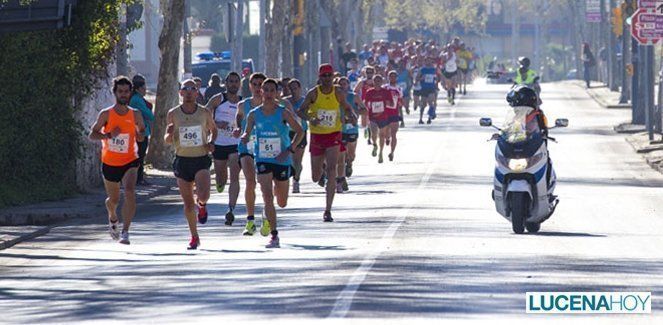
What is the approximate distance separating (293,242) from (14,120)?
9.22 m

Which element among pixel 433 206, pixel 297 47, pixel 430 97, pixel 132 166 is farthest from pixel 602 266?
pixel 297 47

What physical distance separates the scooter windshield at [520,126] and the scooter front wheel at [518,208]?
639 mm

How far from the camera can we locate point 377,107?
118 ft

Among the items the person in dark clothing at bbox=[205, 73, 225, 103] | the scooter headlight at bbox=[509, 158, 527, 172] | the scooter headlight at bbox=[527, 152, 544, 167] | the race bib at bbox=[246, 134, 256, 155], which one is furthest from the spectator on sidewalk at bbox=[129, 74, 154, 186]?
the scooter headlight at bbox=[527, 152, 544, 167]

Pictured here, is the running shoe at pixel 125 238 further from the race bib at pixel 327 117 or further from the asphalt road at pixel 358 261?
the race bib at pixel 327 117

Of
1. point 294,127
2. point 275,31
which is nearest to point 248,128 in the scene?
point 294,127

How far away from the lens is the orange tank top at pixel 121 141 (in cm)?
2078

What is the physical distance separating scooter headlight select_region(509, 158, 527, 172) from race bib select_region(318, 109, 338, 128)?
9.75ft

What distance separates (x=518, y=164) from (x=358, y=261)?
3756 millimetres

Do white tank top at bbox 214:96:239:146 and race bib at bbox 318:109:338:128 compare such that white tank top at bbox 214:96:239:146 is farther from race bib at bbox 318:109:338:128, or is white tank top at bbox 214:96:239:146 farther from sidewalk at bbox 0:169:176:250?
sidewalk at bbox 0:169:176:250

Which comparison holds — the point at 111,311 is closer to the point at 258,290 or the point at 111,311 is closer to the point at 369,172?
the point at 258,290

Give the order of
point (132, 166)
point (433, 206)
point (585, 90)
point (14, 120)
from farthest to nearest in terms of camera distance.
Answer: point (585, 90) → point (14, 120) → point (433, 206) → point (132, 166)

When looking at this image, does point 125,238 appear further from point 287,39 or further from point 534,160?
point 287,39

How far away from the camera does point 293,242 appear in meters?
20.6
